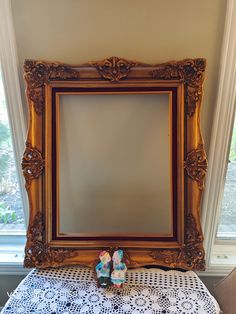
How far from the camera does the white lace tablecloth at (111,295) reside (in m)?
0.97

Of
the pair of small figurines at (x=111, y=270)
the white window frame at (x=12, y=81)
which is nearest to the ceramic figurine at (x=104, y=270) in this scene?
the pair of small figurines at (x=111, y=270)

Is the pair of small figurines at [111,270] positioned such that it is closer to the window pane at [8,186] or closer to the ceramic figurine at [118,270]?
the ceramic figurine at [118,270]

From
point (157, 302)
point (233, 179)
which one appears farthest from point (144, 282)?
point (233, 179)

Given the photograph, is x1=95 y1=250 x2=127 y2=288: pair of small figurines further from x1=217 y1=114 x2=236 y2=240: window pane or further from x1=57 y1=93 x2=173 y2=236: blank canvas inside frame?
x1=217 y1=114 x2=236 y2=240: window pane

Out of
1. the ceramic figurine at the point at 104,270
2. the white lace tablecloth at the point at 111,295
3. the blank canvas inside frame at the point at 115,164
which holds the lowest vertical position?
the white lace tablecloth at the point at 111,295

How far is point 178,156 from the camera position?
111 cm

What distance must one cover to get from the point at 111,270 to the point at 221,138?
748 millimetres

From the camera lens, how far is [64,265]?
3.82 feet

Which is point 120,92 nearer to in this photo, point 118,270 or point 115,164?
point 115,164

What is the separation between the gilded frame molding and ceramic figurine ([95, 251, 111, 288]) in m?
0.08

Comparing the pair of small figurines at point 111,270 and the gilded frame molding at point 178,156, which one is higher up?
the gilded frame molding at point 178,156

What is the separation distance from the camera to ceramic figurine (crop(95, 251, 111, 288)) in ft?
3.48

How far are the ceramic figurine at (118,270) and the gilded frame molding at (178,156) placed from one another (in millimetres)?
76

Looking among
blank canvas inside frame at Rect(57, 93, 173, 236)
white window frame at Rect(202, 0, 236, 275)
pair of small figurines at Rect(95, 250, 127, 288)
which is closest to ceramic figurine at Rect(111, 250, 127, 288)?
pair of small figurines at Rect(95, 250, 127, 288)
